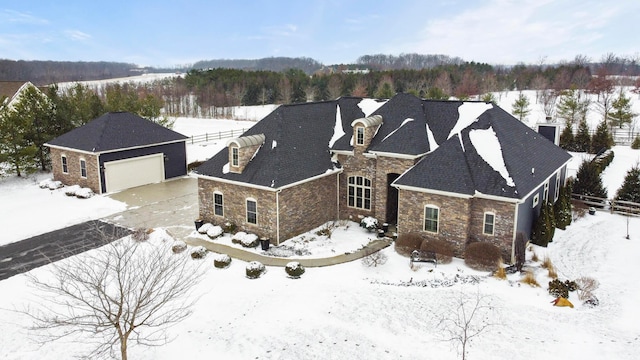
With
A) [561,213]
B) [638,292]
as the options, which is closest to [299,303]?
[638,292]

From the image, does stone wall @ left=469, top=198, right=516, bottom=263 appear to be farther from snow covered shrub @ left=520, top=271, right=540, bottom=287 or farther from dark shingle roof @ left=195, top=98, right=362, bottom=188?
dark shingle roof @ left=195, top=98, right=362, bottom=188

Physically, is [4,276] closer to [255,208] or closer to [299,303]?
[255,208]

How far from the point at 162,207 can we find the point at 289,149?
8580mm

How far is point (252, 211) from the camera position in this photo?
62.6ft

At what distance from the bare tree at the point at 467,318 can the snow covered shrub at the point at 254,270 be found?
20.6 feet

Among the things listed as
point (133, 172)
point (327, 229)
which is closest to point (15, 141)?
point (133, 172)

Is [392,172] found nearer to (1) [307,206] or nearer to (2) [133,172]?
(1) [307,206]

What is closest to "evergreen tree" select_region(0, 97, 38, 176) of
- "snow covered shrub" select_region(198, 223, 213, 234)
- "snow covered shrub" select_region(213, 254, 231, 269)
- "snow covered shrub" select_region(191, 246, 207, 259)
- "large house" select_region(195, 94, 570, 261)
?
"large house" select_region(195, 94, 570, 261)

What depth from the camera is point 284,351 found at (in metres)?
11.7

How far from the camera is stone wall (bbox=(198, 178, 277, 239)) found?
18.5 m

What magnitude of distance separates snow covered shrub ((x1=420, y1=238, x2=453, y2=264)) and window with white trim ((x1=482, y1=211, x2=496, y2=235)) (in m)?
1.43

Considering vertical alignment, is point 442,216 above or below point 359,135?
below

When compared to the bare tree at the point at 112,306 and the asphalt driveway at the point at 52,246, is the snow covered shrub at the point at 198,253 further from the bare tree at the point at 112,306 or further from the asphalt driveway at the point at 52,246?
the asphalt driveway at the point at 52,246

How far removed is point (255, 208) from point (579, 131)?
31557 millimetres
